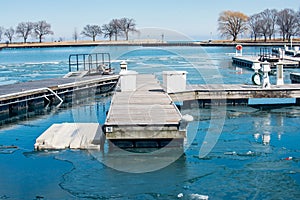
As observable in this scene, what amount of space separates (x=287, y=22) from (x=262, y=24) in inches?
289

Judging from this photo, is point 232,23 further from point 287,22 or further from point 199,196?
point 199,196

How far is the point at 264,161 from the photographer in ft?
35.9

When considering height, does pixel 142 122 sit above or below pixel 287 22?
below

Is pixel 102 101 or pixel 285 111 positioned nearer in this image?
pixel 285 111

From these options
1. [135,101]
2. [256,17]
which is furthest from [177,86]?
[256,17]

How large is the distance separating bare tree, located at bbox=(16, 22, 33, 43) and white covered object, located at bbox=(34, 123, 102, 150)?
11475 centimetres

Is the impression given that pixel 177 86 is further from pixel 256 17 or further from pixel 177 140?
pixel 256 17

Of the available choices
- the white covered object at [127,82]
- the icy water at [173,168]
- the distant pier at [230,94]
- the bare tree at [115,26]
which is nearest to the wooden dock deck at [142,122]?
the icy water at [173,168]

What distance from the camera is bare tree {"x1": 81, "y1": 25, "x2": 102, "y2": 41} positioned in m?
125

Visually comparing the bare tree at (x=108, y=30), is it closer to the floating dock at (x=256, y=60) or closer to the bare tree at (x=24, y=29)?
the bare tree at (x=24, y=29)

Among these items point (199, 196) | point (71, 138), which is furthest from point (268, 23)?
point (199, 196)

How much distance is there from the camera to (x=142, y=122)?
11.8m

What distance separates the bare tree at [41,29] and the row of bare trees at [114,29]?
29.5 ft

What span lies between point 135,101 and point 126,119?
9.96 ft
